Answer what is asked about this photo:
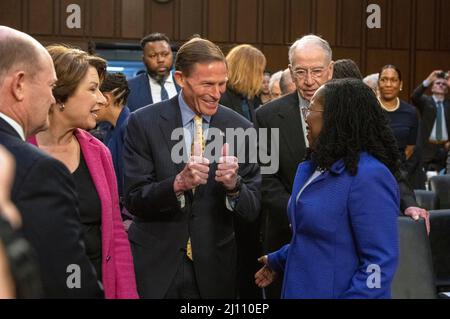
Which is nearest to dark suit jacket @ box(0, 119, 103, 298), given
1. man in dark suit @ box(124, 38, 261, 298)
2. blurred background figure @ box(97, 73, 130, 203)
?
man in dark suit @ box(124, 38, 261, 298)

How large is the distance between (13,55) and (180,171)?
4.19ft

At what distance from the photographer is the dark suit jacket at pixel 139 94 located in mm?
5293

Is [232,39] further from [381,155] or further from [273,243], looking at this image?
[381,155]

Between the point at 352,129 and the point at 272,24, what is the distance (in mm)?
10156

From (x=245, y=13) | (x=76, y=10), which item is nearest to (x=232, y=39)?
(x=245, y=13)

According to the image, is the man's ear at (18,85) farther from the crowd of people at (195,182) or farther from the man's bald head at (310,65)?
the man's bald head at (310,65)

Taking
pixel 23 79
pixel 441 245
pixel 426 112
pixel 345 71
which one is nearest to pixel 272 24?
pixel 426 112

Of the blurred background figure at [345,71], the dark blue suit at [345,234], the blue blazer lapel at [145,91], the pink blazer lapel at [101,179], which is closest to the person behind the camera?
the dark blue suit at [345,234]

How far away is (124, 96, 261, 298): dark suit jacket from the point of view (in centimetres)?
281

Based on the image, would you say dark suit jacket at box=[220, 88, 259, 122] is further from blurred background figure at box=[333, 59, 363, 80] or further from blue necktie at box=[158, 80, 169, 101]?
blurred background figure at box=[333, 59, 363, 80]

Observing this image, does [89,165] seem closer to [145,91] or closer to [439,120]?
[145,91]

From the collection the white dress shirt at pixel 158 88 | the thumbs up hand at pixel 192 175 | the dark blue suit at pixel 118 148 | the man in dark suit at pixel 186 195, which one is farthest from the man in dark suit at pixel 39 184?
the white dress shirt at pixel 158 88

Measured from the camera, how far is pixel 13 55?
169cm
